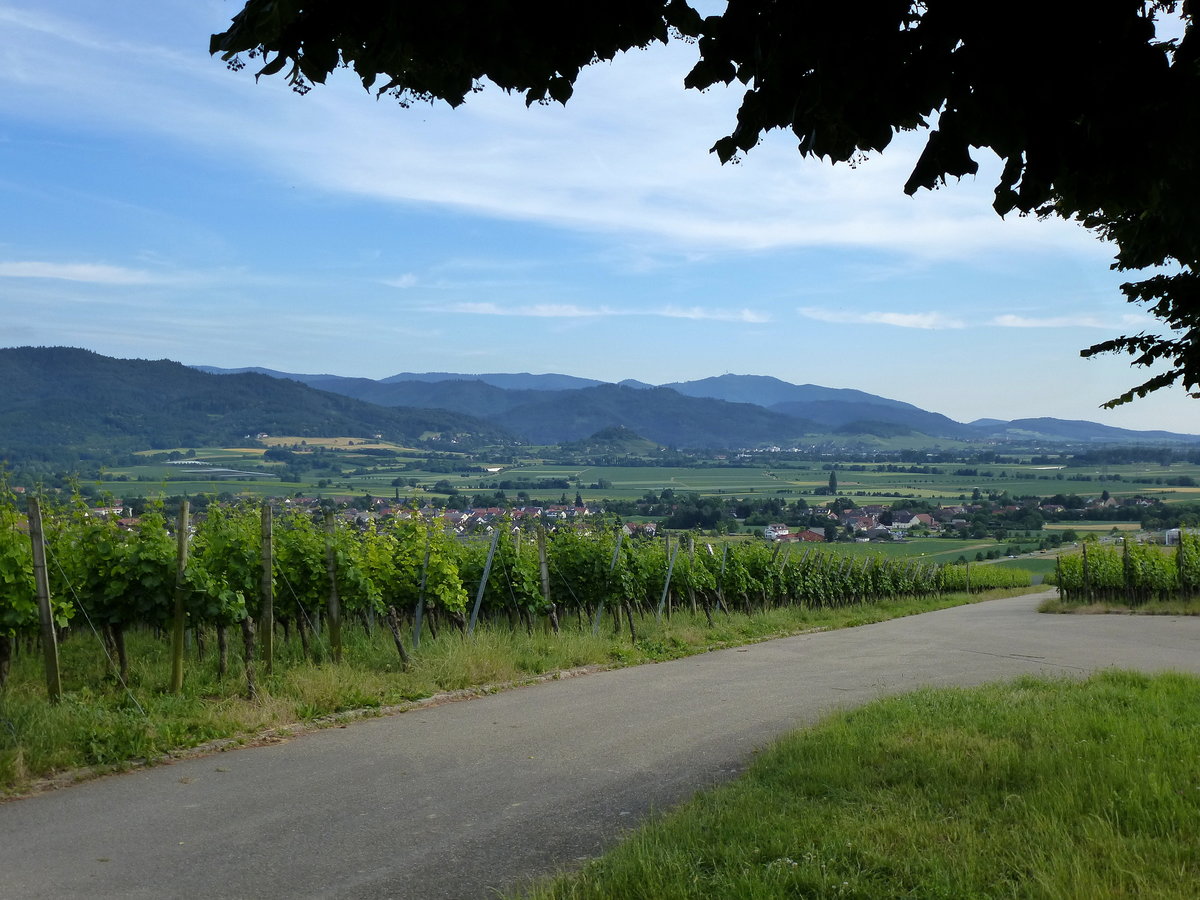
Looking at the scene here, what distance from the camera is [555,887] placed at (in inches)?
184

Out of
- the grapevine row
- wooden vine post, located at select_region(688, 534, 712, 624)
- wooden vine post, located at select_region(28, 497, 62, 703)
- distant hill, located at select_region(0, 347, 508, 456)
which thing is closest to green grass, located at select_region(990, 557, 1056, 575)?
wooden vine post, located at select_region(688, 534, 712, 624)

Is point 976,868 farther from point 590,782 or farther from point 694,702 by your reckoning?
point 694,702

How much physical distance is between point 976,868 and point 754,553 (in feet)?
72.5

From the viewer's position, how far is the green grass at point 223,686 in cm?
752

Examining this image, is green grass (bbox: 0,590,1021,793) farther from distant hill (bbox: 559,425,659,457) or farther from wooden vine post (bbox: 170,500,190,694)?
distant hill (bbox: 559,425,659,457)

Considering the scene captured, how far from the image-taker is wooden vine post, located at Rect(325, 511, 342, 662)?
1148cm

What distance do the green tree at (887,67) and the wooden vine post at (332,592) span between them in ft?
27.3

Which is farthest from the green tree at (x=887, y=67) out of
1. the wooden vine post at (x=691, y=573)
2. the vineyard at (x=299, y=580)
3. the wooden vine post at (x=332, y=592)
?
the wooden vine post at (x=691, y=573)

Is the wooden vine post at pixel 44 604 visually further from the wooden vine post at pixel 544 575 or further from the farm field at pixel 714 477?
the farm field at pixel 714 477

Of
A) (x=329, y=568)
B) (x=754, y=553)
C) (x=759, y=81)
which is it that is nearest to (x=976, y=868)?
(x=759, y=81)

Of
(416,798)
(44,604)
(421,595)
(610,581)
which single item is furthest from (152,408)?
(416,798)

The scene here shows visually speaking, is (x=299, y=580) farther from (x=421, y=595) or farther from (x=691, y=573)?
(x=691, y=573)

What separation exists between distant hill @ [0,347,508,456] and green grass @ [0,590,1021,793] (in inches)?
2742

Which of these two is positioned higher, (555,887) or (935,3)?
(935,3)
